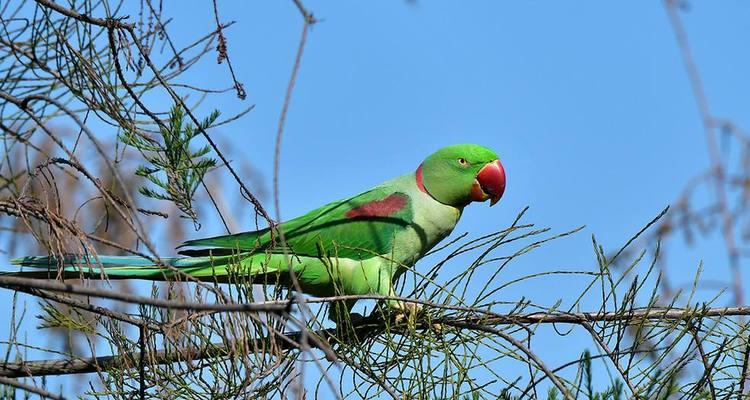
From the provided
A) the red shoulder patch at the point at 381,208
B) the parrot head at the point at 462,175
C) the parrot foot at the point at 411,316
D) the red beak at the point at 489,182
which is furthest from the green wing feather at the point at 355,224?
the parrot foot at the point at 411,316

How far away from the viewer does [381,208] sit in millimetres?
3684

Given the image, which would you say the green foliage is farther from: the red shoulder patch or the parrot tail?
the red shoulder patch

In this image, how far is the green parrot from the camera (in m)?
3.25

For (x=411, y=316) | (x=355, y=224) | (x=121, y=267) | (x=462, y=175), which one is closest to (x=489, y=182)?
(x=462, y=175)

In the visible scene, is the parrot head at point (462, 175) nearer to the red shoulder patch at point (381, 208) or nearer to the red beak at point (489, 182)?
the red beak at point (489, 182)

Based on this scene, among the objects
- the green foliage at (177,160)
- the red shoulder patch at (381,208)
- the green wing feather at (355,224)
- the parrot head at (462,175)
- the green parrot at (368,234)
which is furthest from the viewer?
the parrot head at (462,175)

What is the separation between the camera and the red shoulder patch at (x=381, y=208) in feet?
12.0

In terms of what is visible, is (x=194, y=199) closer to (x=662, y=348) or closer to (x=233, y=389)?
(x=233, y=389)

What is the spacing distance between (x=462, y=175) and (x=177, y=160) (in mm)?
Result: 1602

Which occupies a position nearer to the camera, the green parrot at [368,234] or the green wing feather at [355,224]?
the green parrot at [368,234]

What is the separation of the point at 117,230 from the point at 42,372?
8.35 feet

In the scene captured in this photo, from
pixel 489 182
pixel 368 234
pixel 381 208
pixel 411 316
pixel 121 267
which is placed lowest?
pixel 411 316

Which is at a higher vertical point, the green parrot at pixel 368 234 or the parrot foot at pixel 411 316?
the green parrot at pixel 368 234

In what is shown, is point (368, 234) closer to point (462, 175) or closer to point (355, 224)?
point (355, 224)
